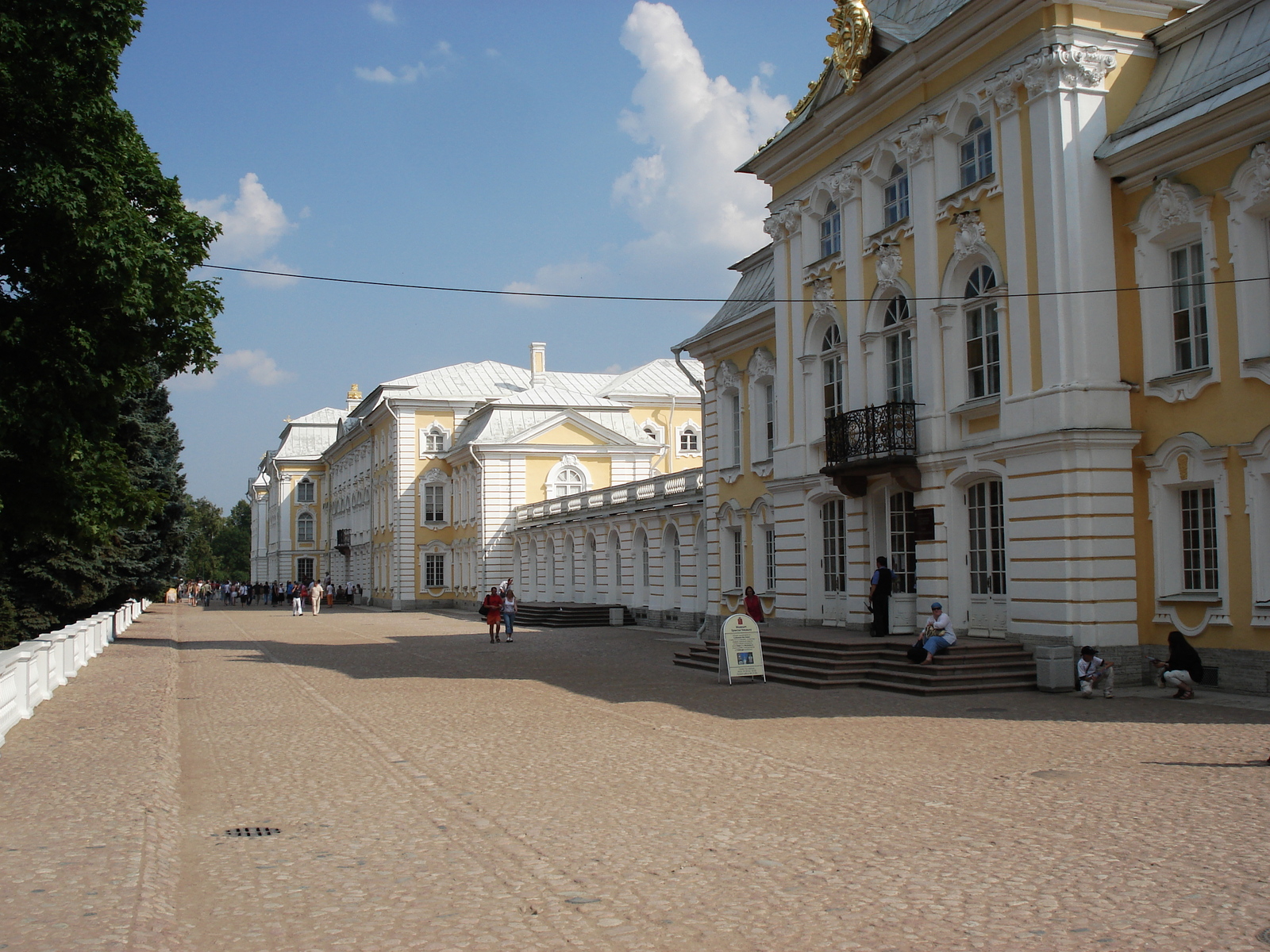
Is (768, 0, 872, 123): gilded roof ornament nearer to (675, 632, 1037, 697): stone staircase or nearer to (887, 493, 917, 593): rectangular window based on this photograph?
(887, 493, 917, 593): rectangular window

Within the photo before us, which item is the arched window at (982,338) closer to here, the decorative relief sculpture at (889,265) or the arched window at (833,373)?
the decorative relief sculpture at (889,265)

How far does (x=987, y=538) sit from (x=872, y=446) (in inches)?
103

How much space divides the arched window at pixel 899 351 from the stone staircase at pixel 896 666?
14.5 feet

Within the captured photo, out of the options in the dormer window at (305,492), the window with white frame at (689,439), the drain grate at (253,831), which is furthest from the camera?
the dormer window at (305,492)

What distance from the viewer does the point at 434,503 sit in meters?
59.8

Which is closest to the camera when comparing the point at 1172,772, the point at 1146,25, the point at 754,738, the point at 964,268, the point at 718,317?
the point at 1172,772

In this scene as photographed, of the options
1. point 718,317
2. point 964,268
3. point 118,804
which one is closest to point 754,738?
point 118,804

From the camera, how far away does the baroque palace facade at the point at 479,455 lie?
52.8m

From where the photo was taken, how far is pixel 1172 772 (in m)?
9.95

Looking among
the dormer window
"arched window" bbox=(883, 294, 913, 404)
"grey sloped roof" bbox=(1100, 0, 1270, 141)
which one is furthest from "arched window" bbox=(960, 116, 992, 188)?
the dormer window

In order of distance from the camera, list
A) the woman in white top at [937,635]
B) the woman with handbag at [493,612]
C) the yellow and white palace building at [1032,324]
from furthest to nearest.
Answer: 1. the woman with handbag at [493,612]
2. the woman in white top at [937,635]
3. the yellow and white palace building at [1032,324]

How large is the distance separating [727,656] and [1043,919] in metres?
12.3

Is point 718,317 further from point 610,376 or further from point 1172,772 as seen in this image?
point 610,376

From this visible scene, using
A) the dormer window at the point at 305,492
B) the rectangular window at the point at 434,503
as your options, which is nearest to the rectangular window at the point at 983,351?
the rectangular window at the point at 434,503
